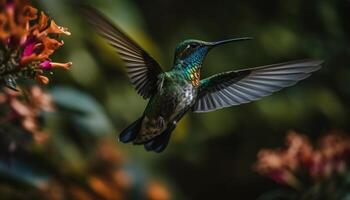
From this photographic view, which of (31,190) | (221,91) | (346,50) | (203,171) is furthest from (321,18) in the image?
(221,91)

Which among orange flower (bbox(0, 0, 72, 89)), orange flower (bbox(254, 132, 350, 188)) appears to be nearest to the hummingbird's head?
orange flower (bbox(0, 0, 72, 89))

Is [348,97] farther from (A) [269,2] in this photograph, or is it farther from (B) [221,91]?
(B) [221,91]

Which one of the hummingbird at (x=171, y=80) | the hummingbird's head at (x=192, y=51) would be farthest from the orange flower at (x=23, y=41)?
the hummingbird's head at (x=192, y=51)

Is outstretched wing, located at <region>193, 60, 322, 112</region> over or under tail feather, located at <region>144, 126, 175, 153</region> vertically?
over

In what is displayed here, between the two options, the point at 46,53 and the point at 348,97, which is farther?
the point at 348,97

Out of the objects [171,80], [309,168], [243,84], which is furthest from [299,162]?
[171,80]

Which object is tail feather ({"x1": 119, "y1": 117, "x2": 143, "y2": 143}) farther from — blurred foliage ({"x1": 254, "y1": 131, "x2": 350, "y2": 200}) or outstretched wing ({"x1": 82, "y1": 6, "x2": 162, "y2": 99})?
blurred foliage ({"x1": 254, "y1": 131, "x2": 350, "y2": 200})

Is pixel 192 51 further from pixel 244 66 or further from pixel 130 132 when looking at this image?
pixel 244 66
